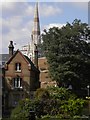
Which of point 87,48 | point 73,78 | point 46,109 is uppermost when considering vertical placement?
point 87,48

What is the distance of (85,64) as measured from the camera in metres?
60.2

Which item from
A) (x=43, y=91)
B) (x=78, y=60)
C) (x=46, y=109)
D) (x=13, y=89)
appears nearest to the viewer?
(x=46, y=109)

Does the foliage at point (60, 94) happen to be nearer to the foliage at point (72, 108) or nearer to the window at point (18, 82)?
the foliage at point (72, 108)

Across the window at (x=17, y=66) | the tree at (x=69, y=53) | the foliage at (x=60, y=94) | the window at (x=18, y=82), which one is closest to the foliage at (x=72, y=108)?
the foliage at (x=60, y=94)

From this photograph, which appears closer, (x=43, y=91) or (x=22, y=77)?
(x=43, y=91)

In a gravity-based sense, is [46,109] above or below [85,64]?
below

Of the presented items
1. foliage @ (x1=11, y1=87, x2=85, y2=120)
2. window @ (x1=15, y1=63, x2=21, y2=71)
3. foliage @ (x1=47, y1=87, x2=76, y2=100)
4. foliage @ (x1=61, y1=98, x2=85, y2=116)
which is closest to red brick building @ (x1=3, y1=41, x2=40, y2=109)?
window @ (x1=15, y1=63, x2=21, y2=71)

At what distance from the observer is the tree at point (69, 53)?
193 feet

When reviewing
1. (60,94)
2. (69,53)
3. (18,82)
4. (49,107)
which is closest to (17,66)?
(18,82)

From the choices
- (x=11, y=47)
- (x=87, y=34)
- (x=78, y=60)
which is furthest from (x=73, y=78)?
(x=11, y=47)

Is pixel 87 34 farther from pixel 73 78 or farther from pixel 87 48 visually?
pixel 73 78

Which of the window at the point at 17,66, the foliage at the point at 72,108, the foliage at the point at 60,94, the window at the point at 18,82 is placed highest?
the window at the point at 17,66

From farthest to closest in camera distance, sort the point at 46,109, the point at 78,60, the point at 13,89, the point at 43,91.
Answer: the point at 13,89
the point at 78,60
the point at 43,91
the point at 46,109

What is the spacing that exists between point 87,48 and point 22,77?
1200cm
